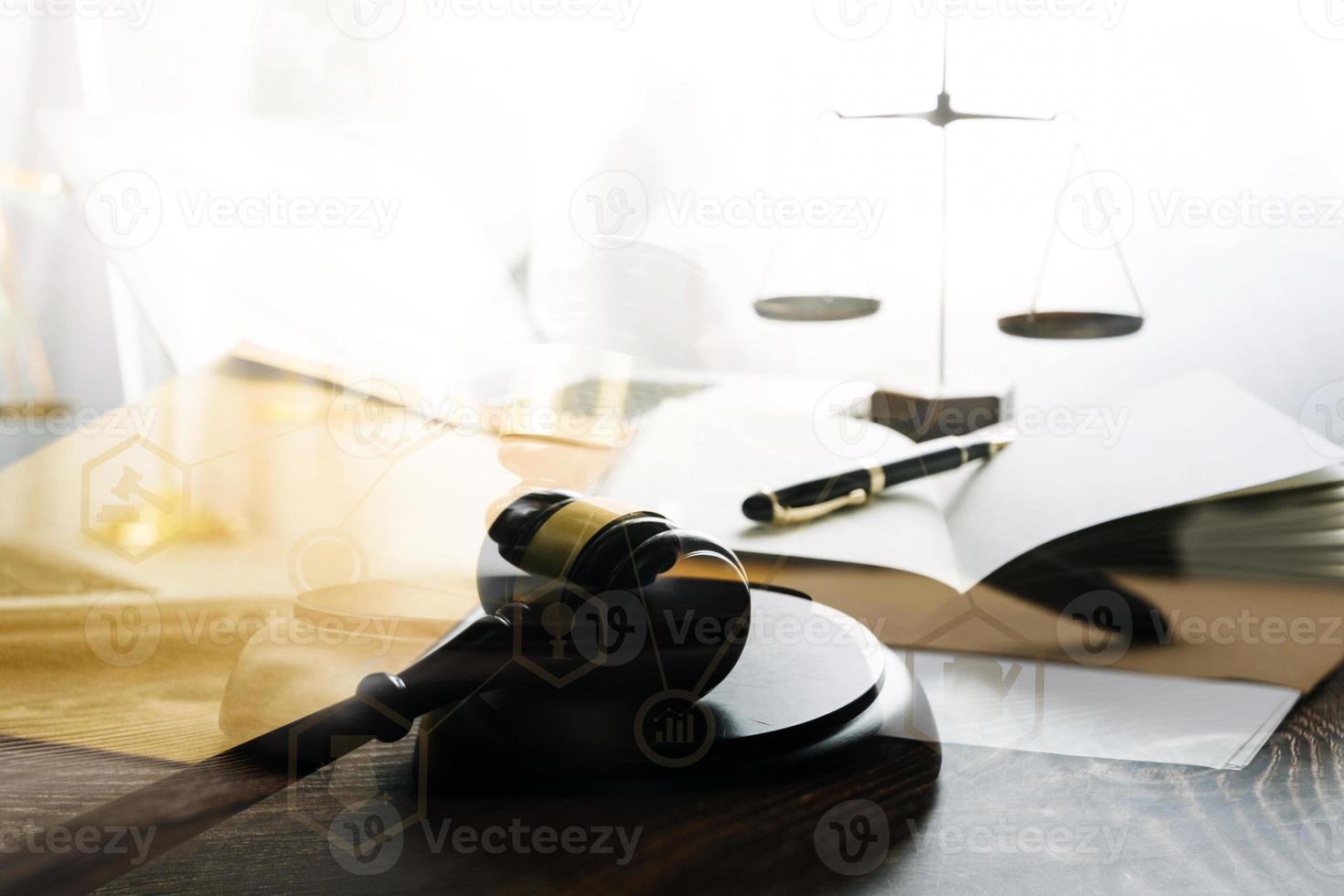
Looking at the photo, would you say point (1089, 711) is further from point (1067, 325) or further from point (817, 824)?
point (1067, 325)

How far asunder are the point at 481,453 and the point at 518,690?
60 cm

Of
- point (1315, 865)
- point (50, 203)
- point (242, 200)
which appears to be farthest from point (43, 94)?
point (1315, 865)

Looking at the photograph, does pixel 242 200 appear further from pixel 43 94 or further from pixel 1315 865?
pixel 1315 865

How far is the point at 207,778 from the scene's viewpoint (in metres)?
0.39

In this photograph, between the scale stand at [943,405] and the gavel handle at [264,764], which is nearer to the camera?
the gavel handle at [264,764]

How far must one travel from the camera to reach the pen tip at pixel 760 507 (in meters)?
0.66

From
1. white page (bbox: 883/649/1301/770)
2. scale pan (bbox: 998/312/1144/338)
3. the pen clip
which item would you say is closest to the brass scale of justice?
scale pan (bbox: 998/312/1144/338)

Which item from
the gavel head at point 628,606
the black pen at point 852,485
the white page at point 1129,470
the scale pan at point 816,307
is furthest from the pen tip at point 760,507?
the scale pan at point 816,307

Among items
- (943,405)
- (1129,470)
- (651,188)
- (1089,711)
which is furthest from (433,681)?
(651,188)

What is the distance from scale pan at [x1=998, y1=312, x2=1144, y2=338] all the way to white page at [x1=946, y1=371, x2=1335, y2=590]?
13 cm

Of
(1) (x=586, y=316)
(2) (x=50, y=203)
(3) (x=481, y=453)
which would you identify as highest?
(2) (x=50, y=203)

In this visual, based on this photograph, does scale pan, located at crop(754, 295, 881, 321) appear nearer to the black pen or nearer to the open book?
the open book

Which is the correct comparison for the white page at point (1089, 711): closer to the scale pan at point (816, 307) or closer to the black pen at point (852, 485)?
the black pen at point (852, 485)

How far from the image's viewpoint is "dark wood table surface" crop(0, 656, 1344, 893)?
0.33m
